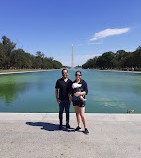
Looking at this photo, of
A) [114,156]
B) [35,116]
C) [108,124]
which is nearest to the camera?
[114,156]

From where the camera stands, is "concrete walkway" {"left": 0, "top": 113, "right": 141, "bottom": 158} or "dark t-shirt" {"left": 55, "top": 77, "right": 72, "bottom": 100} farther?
"dark t-shirt" {"left": 55, "top": 77, "right": 72, "bottom": 100}

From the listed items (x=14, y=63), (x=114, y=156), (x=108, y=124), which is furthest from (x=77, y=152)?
(x=14, y=63)

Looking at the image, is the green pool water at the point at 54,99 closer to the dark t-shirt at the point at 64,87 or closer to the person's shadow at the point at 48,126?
the person's shadow at the point at 48,126

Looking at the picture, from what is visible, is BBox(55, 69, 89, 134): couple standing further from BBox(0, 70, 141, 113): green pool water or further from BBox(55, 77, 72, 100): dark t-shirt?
BBox(0, 70, 141, 113): green pool water

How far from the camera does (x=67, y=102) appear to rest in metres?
4.71

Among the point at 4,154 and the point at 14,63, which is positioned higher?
the point at 14,63

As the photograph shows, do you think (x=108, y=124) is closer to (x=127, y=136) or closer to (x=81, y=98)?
(x=127, y=136)

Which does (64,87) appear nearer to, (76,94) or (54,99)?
(76,94)

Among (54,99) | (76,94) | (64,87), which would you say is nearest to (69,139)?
(76,94)

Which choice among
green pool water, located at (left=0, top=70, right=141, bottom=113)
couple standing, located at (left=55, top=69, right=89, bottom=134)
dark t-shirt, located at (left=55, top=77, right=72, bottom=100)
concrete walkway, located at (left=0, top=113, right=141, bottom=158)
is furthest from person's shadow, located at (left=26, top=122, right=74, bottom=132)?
green pool water, located at (left=0, top=70, right=141, bottom=113)

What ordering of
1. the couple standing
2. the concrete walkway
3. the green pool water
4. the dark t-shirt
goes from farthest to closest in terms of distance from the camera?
the green pool water, the dark t-shirt, the couple standing, the concrete walkway

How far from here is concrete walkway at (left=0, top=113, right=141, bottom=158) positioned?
11.0ft

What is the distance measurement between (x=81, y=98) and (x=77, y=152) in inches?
57.4

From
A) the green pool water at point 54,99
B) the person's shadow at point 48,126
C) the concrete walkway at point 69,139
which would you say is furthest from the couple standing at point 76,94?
the green pool water at point 54,99
